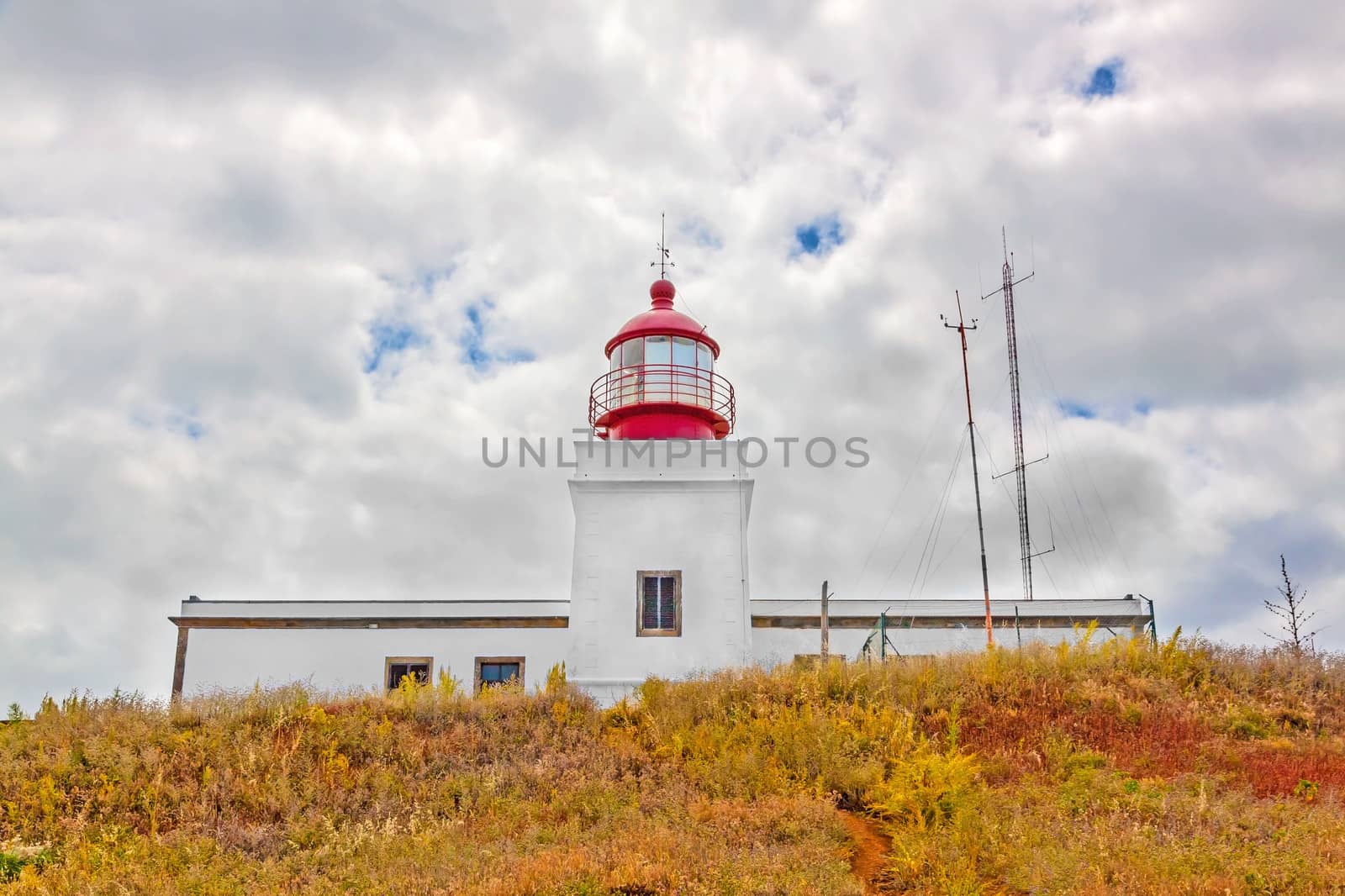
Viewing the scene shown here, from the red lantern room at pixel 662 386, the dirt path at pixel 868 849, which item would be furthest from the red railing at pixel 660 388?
the dirt path at pixel 868 849

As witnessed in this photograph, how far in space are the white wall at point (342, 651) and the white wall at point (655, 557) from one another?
3.89m

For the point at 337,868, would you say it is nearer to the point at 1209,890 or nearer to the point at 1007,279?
the point at 1209,890

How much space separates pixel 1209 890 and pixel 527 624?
16.3 meters

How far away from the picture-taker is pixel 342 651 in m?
22.1

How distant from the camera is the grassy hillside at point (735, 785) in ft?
27.5

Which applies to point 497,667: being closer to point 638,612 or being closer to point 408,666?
point 408,666

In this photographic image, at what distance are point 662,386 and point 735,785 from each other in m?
10.5

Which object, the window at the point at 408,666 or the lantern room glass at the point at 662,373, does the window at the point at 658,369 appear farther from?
the window at the point at 408,666

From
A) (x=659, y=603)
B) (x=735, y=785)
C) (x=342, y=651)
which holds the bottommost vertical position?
(x=735, y=785)

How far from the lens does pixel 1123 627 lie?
23.8m

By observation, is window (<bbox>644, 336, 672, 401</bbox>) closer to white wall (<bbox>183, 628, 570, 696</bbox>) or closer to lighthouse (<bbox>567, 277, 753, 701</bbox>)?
lighthouse (<bbox>567, 277, 753, 701</bbox>)

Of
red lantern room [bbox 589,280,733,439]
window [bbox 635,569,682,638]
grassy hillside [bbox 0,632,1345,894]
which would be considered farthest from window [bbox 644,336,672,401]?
grassy hillside [bbox 0,632,1345,894]

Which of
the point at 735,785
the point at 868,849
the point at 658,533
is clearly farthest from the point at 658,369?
the point at 868,849

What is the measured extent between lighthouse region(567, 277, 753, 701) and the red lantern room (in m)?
0.02
